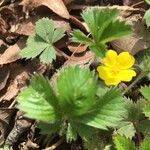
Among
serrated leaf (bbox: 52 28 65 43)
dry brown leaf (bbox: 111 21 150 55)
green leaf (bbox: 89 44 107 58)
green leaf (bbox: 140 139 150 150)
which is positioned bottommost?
dry brown leaf (bbox: 111 21 150 55)

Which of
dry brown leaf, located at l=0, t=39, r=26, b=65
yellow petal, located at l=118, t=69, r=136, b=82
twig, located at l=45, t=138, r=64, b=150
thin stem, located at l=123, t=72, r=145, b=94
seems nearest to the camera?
yellow petal, located at l=118, t=69, r=136, b=82

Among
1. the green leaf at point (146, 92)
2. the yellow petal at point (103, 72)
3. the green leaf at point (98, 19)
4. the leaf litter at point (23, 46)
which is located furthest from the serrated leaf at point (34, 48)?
the green leaf at point (146, 92)

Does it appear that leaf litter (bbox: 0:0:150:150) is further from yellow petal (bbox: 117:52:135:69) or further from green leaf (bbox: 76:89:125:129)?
green leaf (bbox: 76:89:125:129)

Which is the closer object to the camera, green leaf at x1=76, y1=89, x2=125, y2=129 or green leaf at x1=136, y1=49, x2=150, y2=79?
green leaf at x1=76, y1=89, x2=125, y2=129

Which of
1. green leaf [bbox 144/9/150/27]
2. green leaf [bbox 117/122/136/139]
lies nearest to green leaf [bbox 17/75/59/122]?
green leaf [bbox 117/122/136/139]

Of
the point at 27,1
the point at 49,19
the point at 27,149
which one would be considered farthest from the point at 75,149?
the point at 27,1

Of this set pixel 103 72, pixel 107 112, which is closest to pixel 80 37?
pixel 103 72

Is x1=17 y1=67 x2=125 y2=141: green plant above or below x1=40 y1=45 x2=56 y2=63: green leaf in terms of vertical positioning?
above
